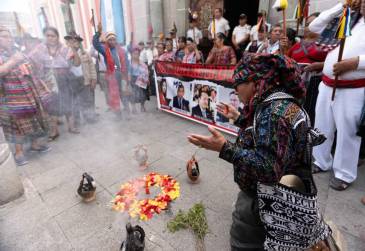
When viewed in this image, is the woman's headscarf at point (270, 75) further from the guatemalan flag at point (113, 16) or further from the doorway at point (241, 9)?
the doorway at point (241, 9)

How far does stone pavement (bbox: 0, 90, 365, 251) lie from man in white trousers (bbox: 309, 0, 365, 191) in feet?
1.26

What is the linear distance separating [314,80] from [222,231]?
2.82m

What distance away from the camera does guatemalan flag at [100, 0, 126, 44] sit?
22.9 feet

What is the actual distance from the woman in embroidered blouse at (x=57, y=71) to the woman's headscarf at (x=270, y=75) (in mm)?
4478

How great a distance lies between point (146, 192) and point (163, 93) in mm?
→ 3677

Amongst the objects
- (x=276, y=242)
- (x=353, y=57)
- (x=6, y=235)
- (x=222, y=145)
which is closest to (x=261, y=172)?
(x=222, y=145)

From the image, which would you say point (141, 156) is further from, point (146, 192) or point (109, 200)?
point (109, 200)

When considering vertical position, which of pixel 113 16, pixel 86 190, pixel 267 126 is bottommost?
pixel 86 190

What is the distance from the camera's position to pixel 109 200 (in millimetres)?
2771

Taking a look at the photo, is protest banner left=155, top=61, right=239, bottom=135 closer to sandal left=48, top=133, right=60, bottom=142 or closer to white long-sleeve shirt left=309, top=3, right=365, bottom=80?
white long-sleeve shirt left=309, top=3, right=365, bottom=80

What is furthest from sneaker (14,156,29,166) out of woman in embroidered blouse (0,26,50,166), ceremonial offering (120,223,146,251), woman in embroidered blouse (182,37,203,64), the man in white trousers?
the man in white trousers

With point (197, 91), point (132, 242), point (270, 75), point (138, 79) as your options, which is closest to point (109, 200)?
point (132, 242)

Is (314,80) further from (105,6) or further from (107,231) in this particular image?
(105,6)

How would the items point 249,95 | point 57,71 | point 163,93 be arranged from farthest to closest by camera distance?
1. point 163,93
2. point 57,71
3. point 249,95
